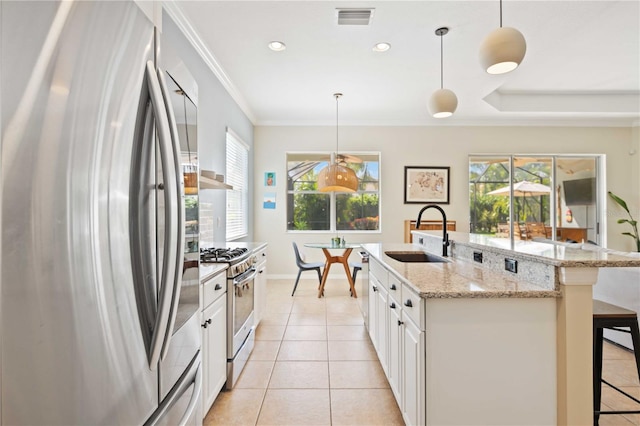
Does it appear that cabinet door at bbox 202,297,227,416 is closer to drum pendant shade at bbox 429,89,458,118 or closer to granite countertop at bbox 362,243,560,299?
granite countertop at bbox 362,243,560,299

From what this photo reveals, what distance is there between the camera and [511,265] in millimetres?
1870

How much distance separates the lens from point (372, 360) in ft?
8.79

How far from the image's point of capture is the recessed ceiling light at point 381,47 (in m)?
3.21

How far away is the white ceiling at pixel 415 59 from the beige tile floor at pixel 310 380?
2879 mm

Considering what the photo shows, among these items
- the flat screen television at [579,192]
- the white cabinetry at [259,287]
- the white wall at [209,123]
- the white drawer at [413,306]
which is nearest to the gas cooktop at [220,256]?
the white cabinetry at [259,287]

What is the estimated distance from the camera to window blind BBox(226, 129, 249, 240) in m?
4.43

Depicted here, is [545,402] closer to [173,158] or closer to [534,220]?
[173,158]

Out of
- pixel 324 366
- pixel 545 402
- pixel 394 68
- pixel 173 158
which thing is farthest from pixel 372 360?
pixel 394 68

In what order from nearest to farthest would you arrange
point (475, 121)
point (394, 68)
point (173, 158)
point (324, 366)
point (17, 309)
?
point (17, 309), point (173, 158), point (324, 366), point (394, 68), point (475, 121)

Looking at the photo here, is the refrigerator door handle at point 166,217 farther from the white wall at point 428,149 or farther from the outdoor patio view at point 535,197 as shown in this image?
the outdoor patio view at point 535,197

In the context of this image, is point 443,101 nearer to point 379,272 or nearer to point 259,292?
point 379,272

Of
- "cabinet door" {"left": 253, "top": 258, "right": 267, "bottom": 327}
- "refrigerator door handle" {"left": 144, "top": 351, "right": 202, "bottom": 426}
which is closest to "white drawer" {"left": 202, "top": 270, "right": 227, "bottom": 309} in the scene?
"refrigerator door handle" {"left": 144, "top": 351, "right": 202, "bottom": 426}

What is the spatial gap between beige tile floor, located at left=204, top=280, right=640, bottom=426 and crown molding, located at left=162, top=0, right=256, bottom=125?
2.87 metres

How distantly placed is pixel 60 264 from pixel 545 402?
1902 mm
